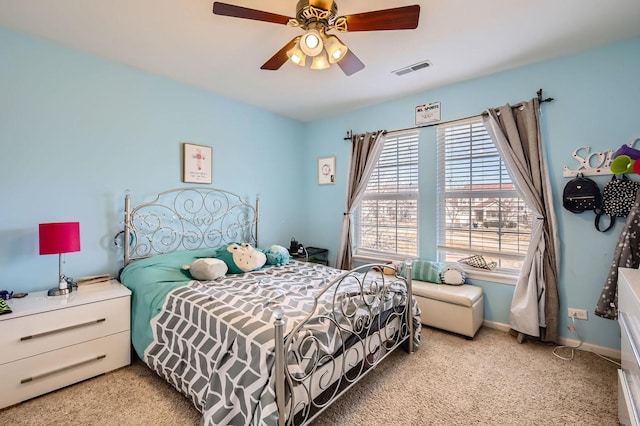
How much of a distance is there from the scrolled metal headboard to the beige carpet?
3.59 feet

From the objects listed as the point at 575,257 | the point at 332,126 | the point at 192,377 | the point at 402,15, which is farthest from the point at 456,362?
the point at 332,126

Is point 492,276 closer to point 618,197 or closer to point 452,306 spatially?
point 452,306

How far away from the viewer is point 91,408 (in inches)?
69.6

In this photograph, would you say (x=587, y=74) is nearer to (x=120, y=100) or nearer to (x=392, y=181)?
(x=392, y=181)

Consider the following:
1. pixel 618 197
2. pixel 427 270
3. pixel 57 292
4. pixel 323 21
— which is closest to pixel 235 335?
pixel 57 292

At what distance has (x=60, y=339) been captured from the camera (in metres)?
Result: 1.93

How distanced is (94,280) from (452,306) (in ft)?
10.6

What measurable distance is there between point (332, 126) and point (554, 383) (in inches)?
140

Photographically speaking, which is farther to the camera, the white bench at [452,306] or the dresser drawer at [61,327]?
the white bench at [452,306]

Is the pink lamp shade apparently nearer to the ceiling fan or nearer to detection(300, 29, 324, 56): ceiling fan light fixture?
the ceiling fan

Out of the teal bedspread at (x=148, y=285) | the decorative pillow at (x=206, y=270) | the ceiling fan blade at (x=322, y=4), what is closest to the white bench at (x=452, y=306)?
the decorative pillow at (x=206, y=270)

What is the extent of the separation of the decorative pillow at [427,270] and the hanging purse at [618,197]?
56.2 inches

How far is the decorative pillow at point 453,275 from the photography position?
2.96m

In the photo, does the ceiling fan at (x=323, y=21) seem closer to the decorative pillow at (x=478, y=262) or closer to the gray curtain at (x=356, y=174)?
the gray curtain at (x=356, y=174)
